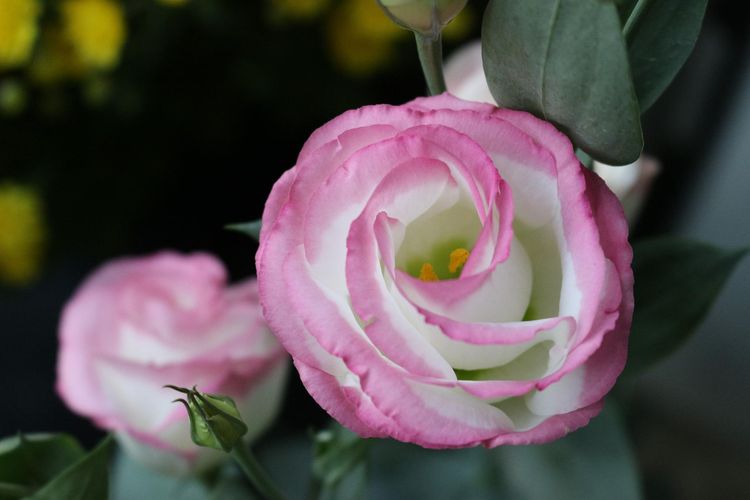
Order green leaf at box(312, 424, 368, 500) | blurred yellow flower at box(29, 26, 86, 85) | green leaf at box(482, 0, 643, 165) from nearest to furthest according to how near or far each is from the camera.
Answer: green leaf at box(482, 0, 643, 165) < green leaf at box(312, 424, 368, 500) < blurred yellow flower at box(29, 26, 86, 85)

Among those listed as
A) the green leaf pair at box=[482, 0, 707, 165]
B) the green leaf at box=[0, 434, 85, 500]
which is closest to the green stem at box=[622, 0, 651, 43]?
the green leaf pair at box=[482, 0, 707, 165]

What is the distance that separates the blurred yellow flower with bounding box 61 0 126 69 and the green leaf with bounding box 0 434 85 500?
9.8 inches

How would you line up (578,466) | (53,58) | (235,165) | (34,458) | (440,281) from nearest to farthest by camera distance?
1. (440,281)
2. (34,458)
3. (578,466)
4. (53,58)
5. (235,165)

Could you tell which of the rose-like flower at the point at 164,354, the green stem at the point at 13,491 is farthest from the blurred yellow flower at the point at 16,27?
the green stem at the point at 13,491

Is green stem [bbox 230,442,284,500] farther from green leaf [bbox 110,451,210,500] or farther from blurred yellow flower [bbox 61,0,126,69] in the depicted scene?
blurred yellow flower [bbox 61,0,126,69]

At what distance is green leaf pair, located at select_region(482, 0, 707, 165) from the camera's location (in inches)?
8.1

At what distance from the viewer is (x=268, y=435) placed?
51 centimetres

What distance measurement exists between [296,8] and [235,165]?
18cm

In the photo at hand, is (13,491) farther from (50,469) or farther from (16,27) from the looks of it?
(16,27)

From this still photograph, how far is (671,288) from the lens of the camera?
0.33m

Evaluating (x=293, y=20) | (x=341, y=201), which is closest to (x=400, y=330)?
(x=341, y=201)

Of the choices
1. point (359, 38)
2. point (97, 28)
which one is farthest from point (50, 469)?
point (359, 38)

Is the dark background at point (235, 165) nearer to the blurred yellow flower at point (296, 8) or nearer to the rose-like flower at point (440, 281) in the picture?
the blurred yellow flower at point (296, 8)

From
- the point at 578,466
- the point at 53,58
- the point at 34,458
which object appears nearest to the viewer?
the point at 34,458
